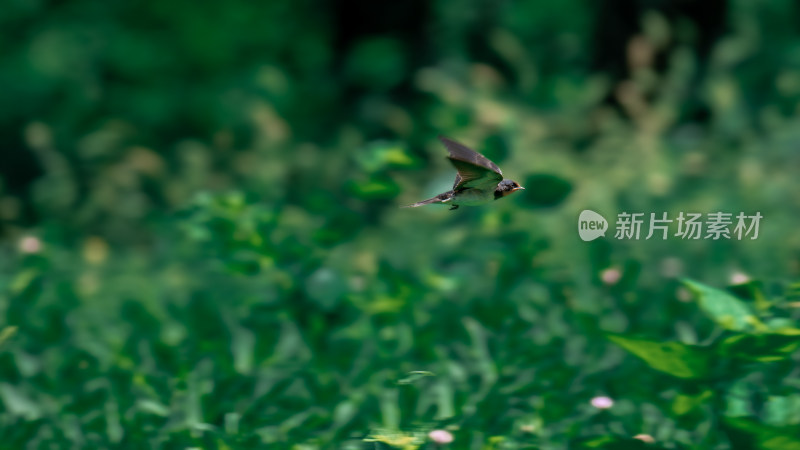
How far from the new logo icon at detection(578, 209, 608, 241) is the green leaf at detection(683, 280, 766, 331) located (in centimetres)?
46

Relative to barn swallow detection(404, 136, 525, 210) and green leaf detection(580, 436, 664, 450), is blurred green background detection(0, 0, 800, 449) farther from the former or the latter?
barn swallow detection(404, 136, 525, 210)

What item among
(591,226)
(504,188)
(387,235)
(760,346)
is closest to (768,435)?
(760,346)

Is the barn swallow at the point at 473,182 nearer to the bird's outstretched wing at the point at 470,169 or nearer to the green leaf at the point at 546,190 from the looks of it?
the bird's outstretched wing at the point at 470,169

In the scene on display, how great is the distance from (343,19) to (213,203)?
2.24m

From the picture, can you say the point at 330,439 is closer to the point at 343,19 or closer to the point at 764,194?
the point at 764,194

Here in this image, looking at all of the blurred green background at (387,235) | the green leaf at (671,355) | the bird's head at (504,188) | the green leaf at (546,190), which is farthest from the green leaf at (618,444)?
the green leaf at (546,190)

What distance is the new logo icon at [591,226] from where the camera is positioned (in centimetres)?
190

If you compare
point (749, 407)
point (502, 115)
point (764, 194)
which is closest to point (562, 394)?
point (749, 407)

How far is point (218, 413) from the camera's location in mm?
1590

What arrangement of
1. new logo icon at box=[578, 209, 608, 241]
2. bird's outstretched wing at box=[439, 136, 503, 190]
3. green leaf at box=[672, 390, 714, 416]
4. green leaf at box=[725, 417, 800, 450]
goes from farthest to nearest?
new logo icon at box=[578, 209, 608, 241] < green leaf at box=[672, 390, 714, 416] < green leaf at box=[725, 417, 800, 450] < bird's outstretched wing at box=[439, 136, 503, 190]

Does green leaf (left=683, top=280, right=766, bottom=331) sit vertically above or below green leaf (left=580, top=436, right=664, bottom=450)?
above

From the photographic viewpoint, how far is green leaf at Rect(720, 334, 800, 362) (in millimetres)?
1384

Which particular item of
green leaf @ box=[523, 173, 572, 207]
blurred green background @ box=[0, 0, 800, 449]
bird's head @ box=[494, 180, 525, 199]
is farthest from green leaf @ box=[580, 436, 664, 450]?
green leaf @ box=[523, 173, 572, 207]

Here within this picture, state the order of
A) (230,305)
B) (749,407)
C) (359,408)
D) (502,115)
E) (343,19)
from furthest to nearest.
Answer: (343,19) < (502,115) < (230,305) < (359,408) < (749,407)
